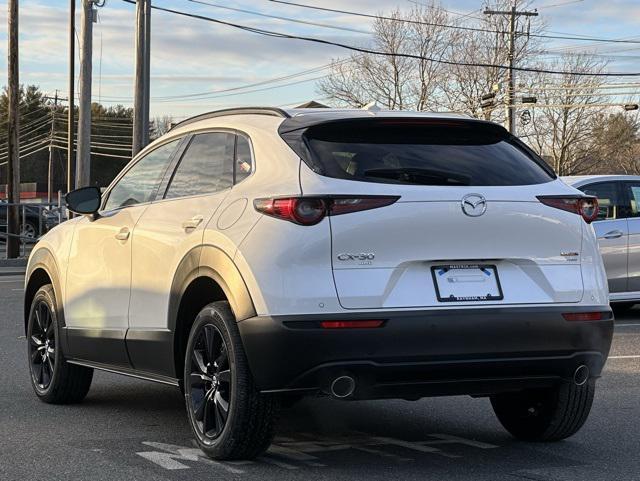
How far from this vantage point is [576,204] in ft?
18.3

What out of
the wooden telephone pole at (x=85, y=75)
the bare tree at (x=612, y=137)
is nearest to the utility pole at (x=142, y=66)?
the wooden telephone pole at (x=85, y=75)

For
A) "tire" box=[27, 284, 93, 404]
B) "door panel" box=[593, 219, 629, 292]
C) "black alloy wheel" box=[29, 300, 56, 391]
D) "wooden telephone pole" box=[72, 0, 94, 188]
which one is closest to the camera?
"tire" box=[27, 284, 93, 404]

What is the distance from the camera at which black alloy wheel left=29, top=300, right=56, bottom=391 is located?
7555 millimetres

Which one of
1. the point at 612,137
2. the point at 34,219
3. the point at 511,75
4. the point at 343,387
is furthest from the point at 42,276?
the point at 612,137

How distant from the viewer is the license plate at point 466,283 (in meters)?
5.19

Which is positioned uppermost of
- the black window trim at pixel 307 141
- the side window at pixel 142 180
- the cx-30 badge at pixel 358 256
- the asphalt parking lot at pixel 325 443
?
the black window trim at pixel 307 141

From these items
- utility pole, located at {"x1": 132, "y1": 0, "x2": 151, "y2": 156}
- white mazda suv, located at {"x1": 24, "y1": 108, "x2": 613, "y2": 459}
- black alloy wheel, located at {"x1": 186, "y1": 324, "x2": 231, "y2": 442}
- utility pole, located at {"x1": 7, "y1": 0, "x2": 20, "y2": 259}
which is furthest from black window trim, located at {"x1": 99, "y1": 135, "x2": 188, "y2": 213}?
utility pole, located at {"x1": 7, "y1": 0, "x2": 20, "y2": 259}

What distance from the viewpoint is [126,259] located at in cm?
655

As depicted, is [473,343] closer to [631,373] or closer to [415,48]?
[631,373]

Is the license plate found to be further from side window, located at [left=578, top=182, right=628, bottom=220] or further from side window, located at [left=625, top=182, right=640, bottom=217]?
side window, located at [left=625, top=182, right=640, bottom=217]

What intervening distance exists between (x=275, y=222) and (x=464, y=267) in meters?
0.91

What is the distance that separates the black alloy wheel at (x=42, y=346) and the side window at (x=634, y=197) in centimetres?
772

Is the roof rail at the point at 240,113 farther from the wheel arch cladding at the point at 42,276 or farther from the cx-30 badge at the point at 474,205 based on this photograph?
the wheel arch cladding at the point at 42,276

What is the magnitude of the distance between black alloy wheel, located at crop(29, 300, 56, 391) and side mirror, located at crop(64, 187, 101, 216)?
0.87 metres
